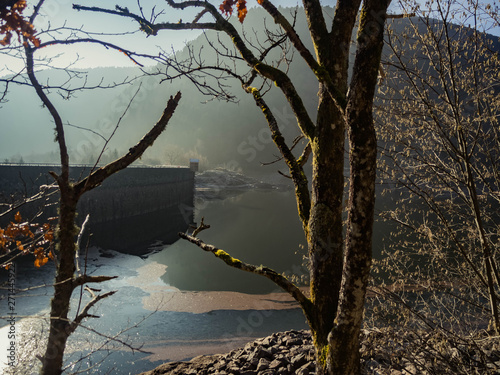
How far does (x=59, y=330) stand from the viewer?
3775 millimetres

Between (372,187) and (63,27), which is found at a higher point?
(63,27)

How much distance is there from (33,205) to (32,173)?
186 centimetres

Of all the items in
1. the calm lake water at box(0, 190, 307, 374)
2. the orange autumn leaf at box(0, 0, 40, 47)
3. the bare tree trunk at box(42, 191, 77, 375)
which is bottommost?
the calm lake water at box(0, 190, 307, 374)

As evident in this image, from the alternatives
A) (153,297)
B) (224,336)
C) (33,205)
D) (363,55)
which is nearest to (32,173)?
(33,205)

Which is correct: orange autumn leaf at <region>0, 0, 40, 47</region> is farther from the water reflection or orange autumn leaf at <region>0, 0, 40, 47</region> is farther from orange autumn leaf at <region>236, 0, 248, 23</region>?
the water reflection

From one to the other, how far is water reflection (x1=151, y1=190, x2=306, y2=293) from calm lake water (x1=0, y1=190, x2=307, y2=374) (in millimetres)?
48

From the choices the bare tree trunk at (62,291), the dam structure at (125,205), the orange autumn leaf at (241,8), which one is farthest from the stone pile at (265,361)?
the dam structure at (125,205)

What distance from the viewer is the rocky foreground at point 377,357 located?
4695 mm

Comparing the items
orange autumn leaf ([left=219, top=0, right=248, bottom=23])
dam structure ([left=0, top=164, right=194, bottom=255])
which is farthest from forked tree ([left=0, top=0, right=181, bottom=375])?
dam structure ([left=0, top=164, right=194, bottom=255])

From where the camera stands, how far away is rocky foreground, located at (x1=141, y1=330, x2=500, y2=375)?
4.70 m

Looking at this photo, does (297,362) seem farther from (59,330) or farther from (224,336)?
(224,336)

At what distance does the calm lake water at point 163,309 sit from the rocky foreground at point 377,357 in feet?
5.80

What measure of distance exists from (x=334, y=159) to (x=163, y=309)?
11213mm

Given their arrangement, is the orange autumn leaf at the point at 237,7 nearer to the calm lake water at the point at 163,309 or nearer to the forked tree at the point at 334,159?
the forked tree at the point at 334,159
